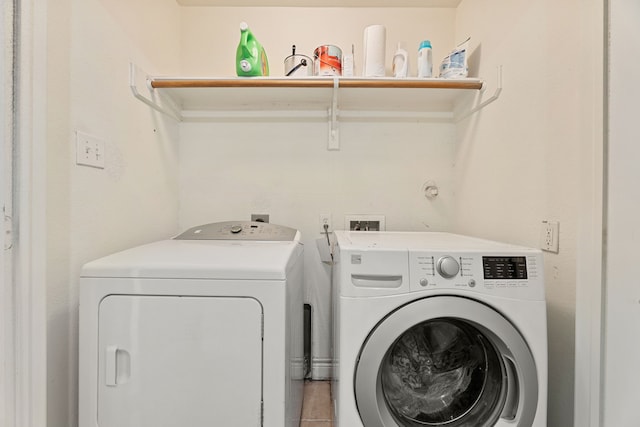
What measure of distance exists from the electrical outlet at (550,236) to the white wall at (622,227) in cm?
14

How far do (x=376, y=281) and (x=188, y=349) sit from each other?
1.97 feet

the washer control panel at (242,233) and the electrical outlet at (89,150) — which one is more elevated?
the electrical outlet at (89,150)

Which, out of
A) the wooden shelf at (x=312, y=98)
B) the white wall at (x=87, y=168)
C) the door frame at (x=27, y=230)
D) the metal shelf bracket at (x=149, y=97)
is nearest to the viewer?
the door frame at (x=27, y=230)

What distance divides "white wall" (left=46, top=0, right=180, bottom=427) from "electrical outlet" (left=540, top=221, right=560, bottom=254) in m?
1.67

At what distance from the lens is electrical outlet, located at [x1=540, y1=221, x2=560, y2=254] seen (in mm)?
967

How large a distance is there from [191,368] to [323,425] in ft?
2.58

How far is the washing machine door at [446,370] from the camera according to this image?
2.77 ft

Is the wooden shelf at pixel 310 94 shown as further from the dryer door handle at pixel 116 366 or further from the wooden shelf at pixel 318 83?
the dryer door handle at pixel 116 366

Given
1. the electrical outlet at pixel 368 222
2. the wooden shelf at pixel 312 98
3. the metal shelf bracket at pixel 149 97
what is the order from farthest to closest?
the electrical outlet at pixel 368 222 < the wooden shelf at pixel 312 98 < the metal shelf bracket at pixel 149 97

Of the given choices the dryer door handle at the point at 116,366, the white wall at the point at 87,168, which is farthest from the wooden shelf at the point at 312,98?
the dryer door handle at the point at 116,366

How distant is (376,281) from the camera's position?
0.88 metres

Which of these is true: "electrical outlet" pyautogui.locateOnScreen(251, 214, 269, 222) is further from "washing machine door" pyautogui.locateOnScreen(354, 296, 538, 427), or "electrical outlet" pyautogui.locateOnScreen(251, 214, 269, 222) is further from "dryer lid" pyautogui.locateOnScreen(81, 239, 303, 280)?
"washing machine door" pyautogui.locateOnScreen(354, 296, 538, 427)

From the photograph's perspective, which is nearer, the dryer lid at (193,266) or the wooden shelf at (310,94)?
the dryer lid at (193,266)

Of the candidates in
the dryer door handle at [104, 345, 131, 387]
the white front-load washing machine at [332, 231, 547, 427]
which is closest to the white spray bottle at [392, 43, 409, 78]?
the white front-load washing machine at [332, 231, 547, 427]
